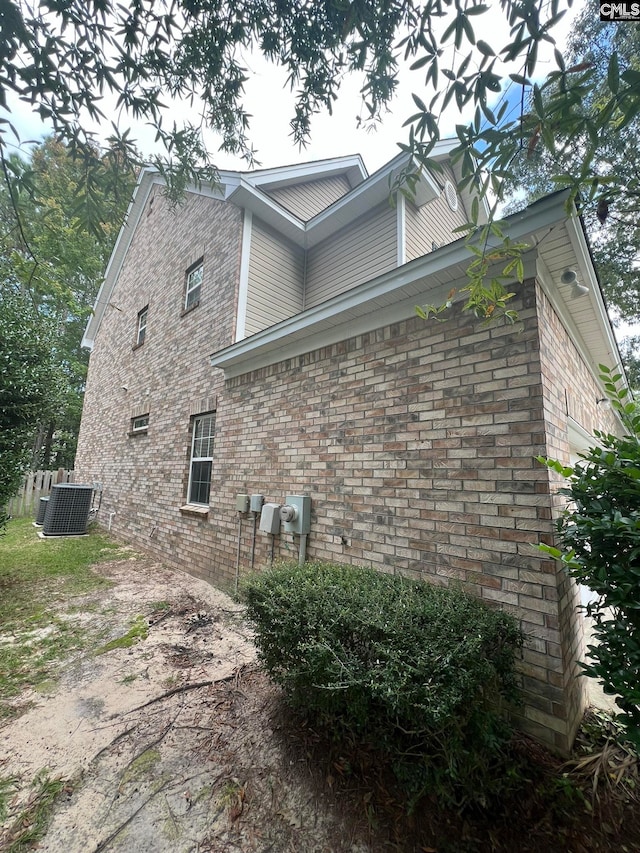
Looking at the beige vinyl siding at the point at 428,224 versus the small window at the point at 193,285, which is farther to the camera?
the small window at the point at 193,285

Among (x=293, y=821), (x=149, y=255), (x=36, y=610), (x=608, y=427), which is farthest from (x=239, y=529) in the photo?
(x=149, y=255)

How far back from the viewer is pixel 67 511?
26.6 feet

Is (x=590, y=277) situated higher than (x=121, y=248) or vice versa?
(x=121, y=248)

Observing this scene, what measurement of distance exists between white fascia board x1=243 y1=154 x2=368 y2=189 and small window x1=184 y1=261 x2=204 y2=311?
1.95 meters

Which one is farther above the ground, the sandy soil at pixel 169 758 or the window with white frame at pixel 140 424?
the window with white frame at pixel 140 424

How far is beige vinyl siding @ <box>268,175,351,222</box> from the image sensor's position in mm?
7031

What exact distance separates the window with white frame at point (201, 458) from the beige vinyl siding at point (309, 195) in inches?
175

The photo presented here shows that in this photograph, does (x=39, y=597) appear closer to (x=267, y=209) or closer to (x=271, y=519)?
(x=271, y=519)

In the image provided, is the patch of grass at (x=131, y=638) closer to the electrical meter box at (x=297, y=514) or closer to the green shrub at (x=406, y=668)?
the electrical meter box at (x=297, y=514)

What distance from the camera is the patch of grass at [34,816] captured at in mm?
1567

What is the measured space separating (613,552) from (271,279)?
6182mm

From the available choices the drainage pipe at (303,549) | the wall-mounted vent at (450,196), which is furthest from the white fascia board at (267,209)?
the drainage pipe at (303,549)

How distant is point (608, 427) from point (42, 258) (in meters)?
8.48

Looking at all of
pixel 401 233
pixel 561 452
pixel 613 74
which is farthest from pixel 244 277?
pixel 613 74
